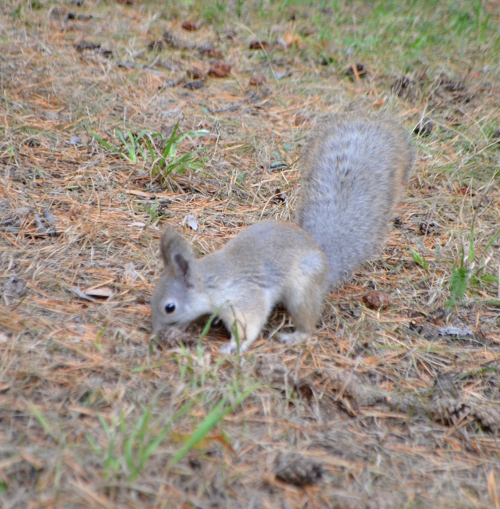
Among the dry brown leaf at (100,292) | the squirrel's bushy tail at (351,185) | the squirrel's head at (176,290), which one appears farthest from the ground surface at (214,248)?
the squirrel's bushy tail at (351,185)

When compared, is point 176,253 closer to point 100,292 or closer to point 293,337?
point 100,292

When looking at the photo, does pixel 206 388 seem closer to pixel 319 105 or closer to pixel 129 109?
pixel 129 109

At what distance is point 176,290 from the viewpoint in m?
2.54

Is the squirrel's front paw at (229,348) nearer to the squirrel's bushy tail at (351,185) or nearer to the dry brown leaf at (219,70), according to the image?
the squirrel's bushy tail at (351,185)

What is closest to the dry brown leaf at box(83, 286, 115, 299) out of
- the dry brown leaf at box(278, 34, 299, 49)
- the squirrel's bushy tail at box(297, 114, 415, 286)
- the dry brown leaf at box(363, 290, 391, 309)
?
the squirrel's bushy tail at box(297, 114, 415, 286)

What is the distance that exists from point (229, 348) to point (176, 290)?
0.36m

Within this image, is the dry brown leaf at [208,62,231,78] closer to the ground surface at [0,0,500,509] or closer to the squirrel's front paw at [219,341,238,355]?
the ground surface at [0,0,500,509]

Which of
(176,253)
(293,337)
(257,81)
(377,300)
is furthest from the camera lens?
(257,81)

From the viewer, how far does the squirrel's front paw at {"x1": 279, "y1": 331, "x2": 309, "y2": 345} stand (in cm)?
262

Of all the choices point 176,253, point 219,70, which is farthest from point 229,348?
point 219,70

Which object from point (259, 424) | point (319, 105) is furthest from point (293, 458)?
point (319, 105)

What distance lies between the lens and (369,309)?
291 cm

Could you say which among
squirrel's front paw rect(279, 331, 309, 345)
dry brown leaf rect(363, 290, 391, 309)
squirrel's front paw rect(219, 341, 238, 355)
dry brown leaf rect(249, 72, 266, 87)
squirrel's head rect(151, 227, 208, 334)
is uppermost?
dry brown leaf rect(249, 72, 266, 87)

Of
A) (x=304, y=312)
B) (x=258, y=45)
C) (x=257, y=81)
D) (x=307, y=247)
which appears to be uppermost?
(x=258, y=45)
